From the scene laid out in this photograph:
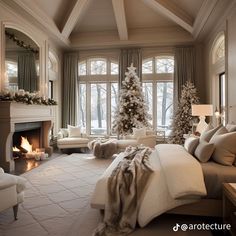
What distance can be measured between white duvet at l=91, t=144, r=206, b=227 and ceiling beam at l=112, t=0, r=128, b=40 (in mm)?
5270

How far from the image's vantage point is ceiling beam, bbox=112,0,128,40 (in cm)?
650

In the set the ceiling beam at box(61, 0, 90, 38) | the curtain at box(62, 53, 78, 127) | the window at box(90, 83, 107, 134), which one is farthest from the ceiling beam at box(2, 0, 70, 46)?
the window at box(90, 83, 107, 134)

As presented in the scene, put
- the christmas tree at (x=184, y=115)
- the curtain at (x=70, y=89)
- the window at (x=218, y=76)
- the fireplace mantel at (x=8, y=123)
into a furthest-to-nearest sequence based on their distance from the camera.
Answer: the curtain at (x=70, y=89)
the christmas tree at (x=184, y=115)
the window at (x=218, y=76)
the fireplace mantel at (x=8, y=123)

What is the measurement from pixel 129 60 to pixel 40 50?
10.3 feet

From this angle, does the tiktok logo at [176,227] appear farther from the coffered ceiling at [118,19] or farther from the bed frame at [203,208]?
the coffered ceiling at [118,19]

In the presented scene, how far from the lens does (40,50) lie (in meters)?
6.96

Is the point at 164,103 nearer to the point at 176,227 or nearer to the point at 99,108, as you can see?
the point at 99,108

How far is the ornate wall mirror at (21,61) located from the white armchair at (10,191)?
3.23 metres

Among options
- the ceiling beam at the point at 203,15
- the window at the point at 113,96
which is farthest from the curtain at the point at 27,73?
the ceiling beam at the point at 203,15

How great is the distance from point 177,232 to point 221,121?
4613mm

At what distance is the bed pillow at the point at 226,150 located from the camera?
110 inches

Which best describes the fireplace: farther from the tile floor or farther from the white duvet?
the white duvet

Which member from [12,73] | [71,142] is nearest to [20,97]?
[12,73]

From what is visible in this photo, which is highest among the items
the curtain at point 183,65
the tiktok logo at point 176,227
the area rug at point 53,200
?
the curtain at point 183,65
